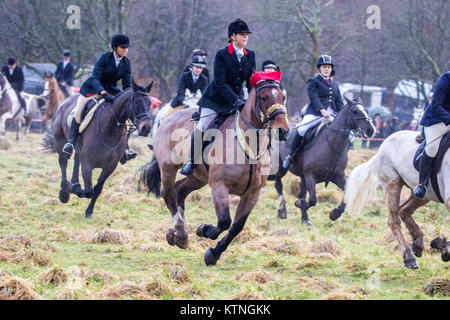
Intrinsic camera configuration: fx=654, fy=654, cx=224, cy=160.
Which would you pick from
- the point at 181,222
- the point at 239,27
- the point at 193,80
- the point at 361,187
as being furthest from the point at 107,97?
the point at 361,187

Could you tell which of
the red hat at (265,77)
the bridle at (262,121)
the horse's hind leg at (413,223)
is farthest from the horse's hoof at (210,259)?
the horse's hind leg at (413,223)

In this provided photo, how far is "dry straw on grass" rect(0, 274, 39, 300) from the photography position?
227 inches

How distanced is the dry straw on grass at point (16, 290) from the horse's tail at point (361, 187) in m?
5.37

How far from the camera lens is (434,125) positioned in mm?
7832

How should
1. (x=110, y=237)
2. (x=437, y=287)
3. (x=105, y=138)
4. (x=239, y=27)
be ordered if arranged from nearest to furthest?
(x=437, y=287), (x=239, y=27), (x=110, y=237), (x=105, y=138)

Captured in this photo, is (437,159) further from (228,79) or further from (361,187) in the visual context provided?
(228,79)

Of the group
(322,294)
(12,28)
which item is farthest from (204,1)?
(322,294)

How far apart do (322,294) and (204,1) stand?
3351 cm

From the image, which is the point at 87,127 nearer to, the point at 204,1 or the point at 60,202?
the point at 60,202

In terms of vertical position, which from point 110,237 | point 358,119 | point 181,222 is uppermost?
point 358,119

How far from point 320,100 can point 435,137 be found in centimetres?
485

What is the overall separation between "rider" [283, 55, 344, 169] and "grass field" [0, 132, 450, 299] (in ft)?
4.98

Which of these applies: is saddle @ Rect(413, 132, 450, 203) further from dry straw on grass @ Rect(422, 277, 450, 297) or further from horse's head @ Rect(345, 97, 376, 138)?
horse's head @ Rect(345, 97, 376, 138)

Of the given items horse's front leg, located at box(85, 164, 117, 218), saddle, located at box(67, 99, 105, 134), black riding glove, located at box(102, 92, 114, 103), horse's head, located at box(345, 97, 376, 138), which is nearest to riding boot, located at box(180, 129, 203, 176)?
black riding glove, located at box(102, 92, 114, 103)
